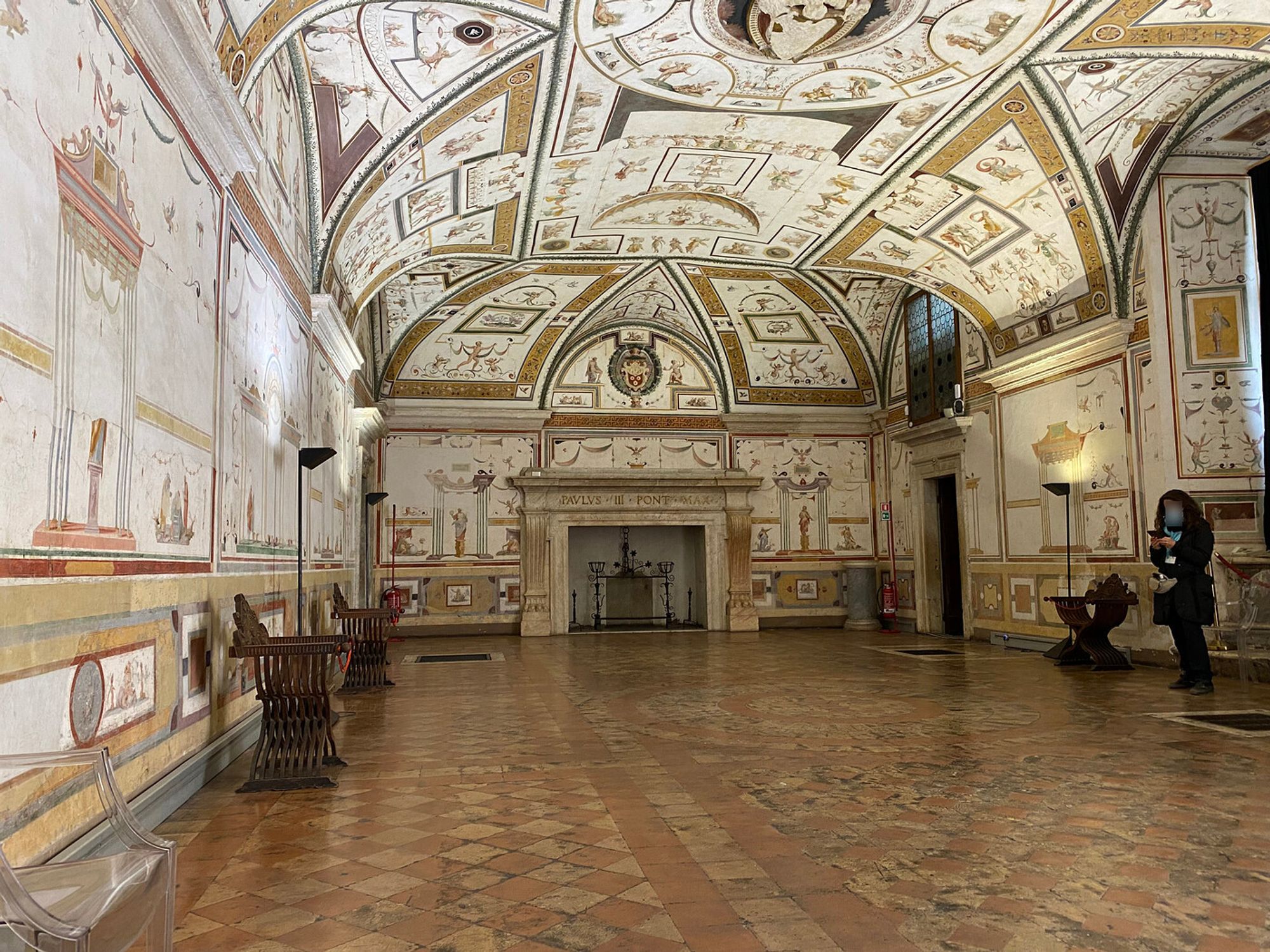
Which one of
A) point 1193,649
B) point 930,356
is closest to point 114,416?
point 1193,649

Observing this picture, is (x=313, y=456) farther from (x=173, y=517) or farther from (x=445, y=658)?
(x=445, y=658)

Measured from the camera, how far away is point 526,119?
30.0ft

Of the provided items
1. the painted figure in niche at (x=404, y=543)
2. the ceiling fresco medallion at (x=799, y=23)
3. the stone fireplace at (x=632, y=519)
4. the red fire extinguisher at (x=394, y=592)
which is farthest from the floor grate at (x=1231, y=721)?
the painted figure in niche at (x=404, y=543)

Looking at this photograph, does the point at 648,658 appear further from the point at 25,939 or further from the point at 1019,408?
the point at 25,939

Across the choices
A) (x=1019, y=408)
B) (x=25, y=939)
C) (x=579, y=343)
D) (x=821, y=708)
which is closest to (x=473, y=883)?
(x=25, y=939)

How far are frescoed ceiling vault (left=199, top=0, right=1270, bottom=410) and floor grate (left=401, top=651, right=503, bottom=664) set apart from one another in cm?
463

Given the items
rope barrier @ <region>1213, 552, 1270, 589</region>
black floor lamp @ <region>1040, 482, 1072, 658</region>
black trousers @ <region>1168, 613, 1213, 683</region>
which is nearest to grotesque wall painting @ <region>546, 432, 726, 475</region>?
black floor lamp @ <region>1040, 482, 1072, 658</region>

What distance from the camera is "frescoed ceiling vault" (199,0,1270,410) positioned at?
303 inches

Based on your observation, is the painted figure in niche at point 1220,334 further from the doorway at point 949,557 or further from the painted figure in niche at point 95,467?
the painted figure in niche at point 95,467

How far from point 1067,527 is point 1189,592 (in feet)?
11.5

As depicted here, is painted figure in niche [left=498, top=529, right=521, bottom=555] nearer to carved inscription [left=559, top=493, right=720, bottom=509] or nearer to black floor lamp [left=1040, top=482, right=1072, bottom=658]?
carved inscription [left=559, top=493, right=720, bottom=509]

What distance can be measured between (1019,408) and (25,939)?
519 inches

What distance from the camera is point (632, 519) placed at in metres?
17.1

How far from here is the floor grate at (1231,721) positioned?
20.7ft
